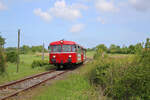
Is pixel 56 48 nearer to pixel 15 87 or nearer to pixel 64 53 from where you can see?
pixel 64 53

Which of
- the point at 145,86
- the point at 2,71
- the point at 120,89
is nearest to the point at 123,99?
the point at 120,89

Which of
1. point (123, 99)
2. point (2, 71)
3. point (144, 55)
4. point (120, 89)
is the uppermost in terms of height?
point (144, 55)

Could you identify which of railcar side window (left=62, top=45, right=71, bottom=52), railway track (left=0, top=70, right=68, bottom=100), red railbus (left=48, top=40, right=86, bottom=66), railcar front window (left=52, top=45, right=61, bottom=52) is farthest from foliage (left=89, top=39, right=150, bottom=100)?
railcar front window (left=52, top=45, right=61, bottom=52)

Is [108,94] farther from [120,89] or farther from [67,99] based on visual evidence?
[67,99]

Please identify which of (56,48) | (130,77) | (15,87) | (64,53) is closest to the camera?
(130,77)

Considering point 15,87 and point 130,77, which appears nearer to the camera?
point 130,77

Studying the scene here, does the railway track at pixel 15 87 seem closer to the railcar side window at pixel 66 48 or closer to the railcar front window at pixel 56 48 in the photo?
the railcar side window at pixel 66 48

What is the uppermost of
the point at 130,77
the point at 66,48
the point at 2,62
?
the point at 66,48

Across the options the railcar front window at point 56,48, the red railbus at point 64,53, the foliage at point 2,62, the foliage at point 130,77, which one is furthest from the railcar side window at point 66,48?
the foliage at point 2,62

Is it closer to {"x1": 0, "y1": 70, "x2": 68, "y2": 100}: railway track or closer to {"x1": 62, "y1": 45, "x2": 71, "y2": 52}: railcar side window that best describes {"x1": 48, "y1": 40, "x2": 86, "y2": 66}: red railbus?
{"x1": 62, "y1": 45, "x2": 71, "y2": 52}: railcar side window

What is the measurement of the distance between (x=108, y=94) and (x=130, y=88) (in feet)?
3.90

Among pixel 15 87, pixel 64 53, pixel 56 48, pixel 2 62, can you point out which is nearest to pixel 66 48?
pixel 64 53

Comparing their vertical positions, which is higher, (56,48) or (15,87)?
(56,48)

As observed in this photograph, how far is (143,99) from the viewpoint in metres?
6.69
